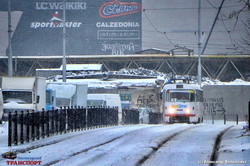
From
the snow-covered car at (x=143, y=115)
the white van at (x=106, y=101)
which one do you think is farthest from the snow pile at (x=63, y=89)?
the snow-covered car at (x=143, y=115)

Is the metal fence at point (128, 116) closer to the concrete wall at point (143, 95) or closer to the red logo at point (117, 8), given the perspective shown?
the concrete wall at point (143, 95)

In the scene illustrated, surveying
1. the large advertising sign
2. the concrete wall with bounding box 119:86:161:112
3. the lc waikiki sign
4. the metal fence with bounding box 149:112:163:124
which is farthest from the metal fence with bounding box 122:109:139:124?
the lc waikiki sign

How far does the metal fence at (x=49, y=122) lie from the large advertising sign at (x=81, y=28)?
4818cm

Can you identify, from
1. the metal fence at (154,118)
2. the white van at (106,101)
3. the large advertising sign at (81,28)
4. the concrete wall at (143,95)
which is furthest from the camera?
the large advertising sign at (81,28)

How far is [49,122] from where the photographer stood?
85.5ft

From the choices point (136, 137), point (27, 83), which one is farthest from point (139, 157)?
point (27, 83)

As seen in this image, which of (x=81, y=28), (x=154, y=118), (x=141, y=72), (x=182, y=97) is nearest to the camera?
(x=182, y=97)

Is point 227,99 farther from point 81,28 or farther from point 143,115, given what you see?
point 81,28

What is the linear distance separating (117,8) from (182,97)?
137ft

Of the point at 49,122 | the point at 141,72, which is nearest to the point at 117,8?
the point at 141,72

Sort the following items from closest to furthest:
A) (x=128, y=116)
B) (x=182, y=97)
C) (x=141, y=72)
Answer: (x=182, y=97) < (x=128, y=116) < (x=141, y=72)

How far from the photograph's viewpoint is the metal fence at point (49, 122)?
71.3 ft

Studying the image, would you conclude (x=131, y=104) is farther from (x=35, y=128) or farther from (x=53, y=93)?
(x=35, y=128)

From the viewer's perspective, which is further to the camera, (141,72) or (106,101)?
(141,72)
